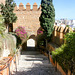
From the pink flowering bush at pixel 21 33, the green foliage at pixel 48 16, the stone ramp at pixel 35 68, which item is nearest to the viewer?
the stone ramp at pixel 35 68

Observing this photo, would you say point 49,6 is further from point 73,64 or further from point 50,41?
point 73,64

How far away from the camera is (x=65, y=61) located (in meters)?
5.47

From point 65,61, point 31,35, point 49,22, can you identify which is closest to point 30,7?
point 31,35

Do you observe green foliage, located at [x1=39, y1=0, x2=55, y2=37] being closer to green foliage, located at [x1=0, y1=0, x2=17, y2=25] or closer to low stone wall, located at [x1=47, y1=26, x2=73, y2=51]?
low stone wall, located at [x1=47, y1=26, x2=73, y2=51]

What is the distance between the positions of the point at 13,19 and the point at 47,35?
15.8ft

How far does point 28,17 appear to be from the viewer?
1870 centimetres

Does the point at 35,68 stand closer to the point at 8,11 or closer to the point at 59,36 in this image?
the point at 59,36

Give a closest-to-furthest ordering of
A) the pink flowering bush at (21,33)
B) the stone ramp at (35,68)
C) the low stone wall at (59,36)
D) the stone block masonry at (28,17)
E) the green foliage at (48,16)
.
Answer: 1. the stone ramp at (35,68)
2. the low stone wall at (59,36)
3. the green foliage at (48,16)
4. the pink flowering bush at (21,33)
5. the stone block masonry at (28,17)

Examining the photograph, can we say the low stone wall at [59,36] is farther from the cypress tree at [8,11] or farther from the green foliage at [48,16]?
the cypress tree at [8,11]

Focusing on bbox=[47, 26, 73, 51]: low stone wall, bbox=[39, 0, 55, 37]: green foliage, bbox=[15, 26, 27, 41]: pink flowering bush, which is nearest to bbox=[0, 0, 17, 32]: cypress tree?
bbox=[15, 26, 27, 41]: pink flowering bush

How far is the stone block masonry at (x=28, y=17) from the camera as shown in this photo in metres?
18.4

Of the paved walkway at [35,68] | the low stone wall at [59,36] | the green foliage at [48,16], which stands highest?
the green foliage at [48,16]

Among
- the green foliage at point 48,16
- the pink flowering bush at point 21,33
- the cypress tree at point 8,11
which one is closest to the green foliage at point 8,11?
the cypress tree at point 8,11

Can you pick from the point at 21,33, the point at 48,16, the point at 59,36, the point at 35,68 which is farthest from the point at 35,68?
the point at 21,33
